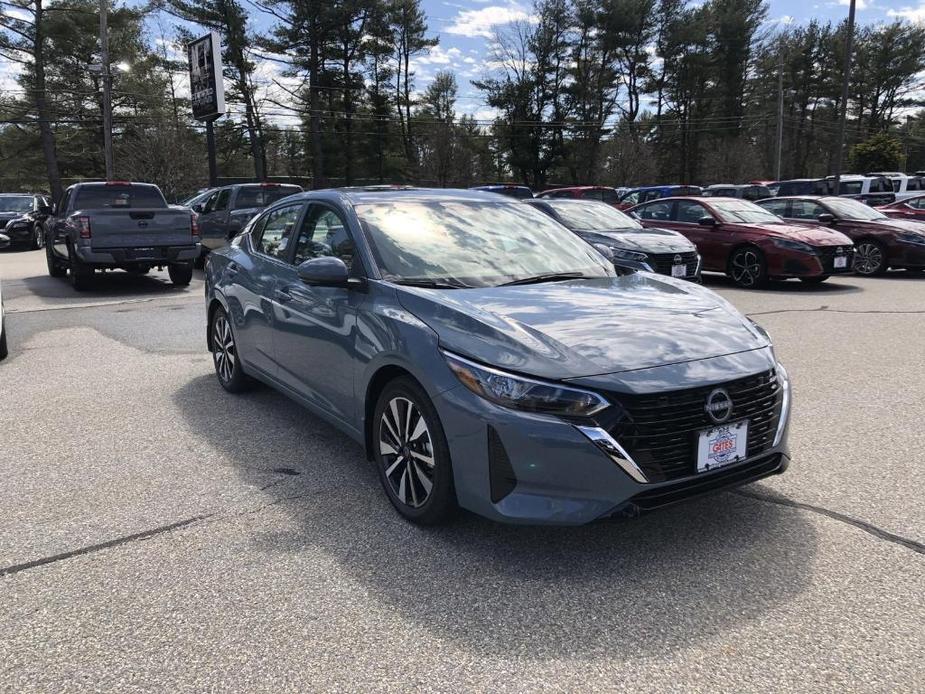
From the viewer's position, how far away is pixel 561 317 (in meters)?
3.33

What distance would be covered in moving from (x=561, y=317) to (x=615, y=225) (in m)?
8.86

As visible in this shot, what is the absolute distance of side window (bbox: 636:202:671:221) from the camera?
1376 cm

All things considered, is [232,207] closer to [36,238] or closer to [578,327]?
[36,238]

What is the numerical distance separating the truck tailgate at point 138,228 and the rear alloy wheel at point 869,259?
12.3 meters

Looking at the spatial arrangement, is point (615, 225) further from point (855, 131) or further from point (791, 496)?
point (855, 131)

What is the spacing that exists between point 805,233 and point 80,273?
12.1m

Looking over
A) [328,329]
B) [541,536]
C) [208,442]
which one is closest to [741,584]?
[541,536]

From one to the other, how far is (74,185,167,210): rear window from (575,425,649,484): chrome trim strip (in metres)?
11.7

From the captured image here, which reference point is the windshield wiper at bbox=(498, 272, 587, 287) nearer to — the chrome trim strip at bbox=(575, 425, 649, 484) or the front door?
the front door

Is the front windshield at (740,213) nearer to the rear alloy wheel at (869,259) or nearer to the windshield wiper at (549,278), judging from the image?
the rear alloy wheel at (869,259)

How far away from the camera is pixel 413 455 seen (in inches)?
132

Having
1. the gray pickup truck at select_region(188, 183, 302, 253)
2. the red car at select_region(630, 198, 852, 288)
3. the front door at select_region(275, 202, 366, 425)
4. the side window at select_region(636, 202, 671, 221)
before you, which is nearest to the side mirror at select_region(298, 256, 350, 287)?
the front door at select_region(275, 202, 366, 425)

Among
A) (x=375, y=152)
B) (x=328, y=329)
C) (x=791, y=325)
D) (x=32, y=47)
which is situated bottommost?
(x=791, y=325)

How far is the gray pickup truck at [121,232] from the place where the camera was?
11477mm
